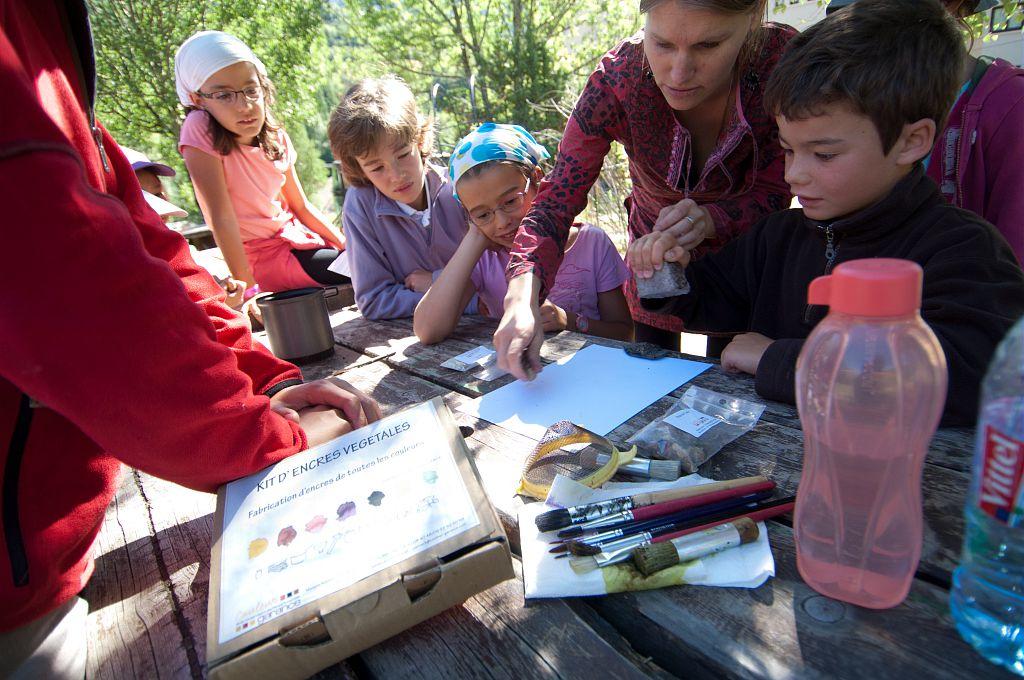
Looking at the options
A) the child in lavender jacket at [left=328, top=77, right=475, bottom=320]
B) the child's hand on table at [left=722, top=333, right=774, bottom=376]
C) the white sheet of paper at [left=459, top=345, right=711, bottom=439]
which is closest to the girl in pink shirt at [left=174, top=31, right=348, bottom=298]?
the child in lavender jacket at [left=328, top=77, right=475, bottom=320]

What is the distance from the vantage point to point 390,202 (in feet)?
8.23

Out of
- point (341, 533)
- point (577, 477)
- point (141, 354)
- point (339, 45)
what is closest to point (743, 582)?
Result: point (577, 477)

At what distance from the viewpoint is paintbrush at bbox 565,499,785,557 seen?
738 mm

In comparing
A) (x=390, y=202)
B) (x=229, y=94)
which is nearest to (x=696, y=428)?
(x=390, y=202)

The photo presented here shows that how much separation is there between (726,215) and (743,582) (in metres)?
1.28

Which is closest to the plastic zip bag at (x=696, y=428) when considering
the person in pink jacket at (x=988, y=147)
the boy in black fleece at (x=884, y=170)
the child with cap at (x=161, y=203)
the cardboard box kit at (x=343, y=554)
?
the boy in black fleece at (x=884, y=170)

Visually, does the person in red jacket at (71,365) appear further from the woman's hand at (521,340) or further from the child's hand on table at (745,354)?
the child's hand on table at (745,354)

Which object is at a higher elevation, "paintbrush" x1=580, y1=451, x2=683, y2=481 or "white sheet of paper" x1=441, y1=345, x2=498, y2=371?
"paintbrush" x1=580, y1=451, x2=683, y2=481

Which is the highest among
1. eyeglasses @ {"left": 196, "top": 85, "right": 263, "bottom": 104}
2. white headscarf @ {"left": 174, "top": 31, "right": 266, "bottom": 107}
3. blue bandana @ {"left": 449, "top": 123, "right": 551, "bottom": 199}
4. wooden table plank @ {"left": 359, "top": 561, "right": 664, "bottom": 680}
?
white headscarf @ {"left": 174, "top": 31, "right": 266, "bottom": 107}

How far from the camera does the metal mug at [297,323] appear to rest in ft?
5.84

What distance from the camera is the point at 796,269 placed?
1.48 meters

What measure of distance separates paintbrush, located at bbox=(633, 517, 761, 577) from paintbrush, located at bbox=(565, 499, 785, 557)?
0.01 metres

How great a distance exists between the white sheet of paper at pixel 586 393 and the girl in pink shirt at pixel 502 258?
16.4 inches

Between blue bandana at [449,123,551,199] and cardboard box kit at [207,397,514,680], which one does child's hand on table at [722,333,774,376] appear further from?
blue bandana at [449,123,551,199]
